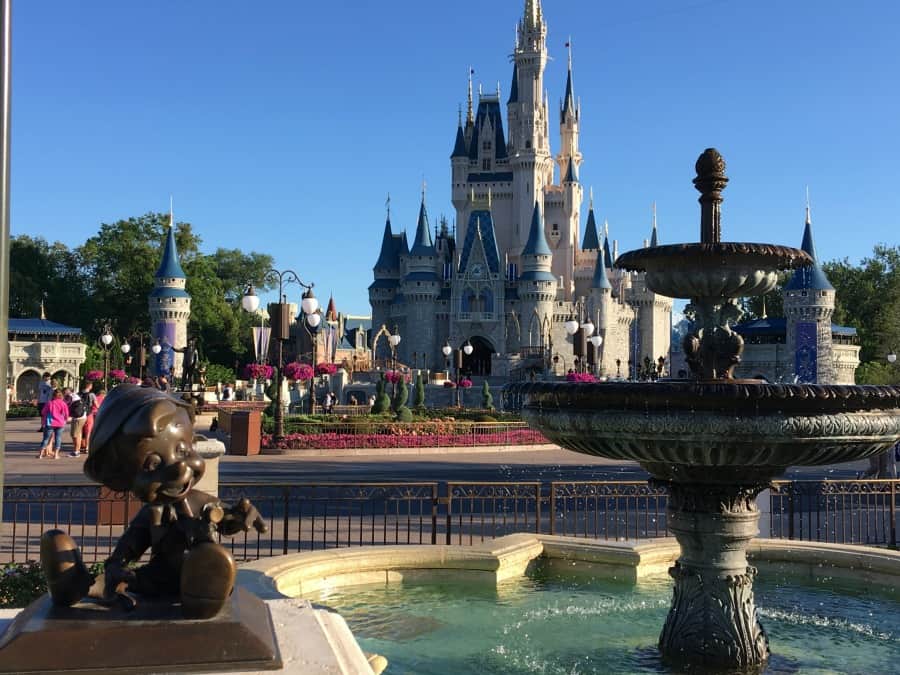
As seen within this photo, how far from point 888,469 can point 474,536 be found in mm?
9052

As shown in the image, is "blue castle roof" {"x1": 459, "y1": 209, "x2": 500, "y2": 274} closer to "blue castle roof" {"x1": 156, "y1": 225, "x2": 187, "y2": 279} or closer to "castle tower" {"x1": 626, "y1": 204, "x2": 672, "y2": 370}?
"castle tower" {"x1": 626, "y1": 204, "x2": 672, "y2": 370}

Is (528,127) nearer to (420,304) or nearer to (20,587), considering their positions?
(420,304)

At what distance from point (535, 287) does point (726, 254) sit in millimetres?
70642

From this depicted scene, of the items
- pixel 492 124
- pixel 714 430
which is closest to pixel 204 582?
pixel 714 430

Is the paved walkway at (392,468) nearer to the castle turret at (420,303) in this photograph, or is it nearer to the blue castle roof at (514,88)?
the castle turret at (420,303)

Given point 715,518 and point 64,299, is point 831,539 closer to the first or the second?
point 715,518

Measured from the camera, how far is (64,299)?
233 ft

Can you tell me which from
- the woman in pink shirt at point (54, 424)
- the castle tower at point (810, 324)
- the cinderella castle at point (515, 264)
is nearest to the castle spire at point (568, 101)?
the cinderella castle at point (515, 264)

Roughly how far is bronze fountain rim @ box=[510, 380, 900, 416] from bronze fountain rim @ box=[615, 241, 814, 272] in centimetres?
132

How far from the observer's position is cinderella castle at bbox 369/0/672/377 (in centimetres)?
7806

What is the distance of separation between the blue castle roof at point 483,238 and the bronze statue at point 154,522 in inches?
3033

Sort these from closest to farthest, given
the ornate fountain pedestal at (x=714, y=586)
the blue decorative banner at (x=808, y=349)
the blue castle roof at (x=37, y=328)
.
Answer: the ornate fountain pedestal at (x=714, y=586) < the blue decorative banner at (x=808, y=349) < the blue castle roof at (x=37, y=328)

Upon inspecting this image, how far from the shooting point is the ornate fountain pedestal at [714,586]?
5.58m

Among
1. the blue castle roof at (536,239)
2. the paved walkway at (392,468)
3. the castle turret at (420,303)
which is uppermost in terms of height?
the blue castle roof at (536,239)
